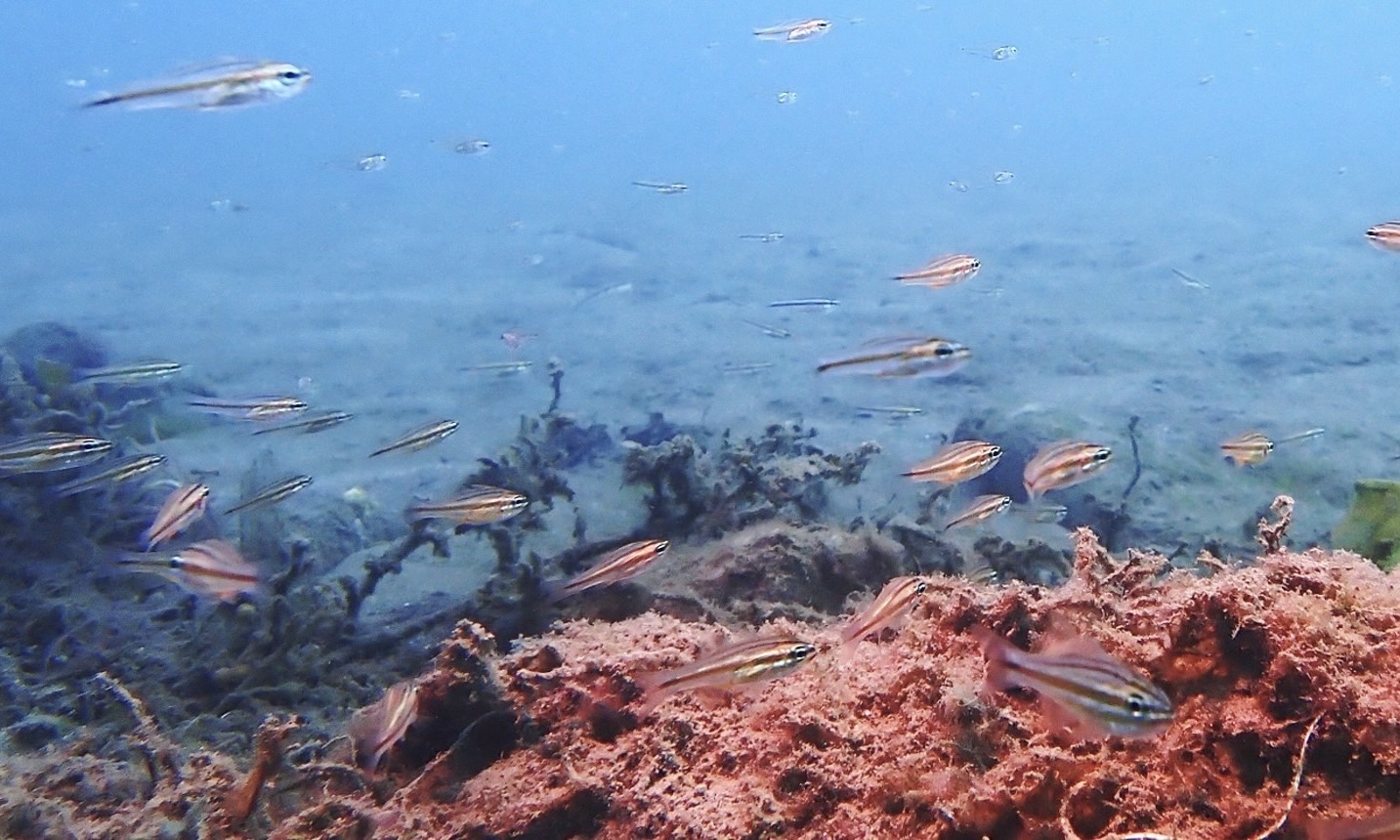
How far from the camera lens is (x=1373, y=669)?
2326 millimetres

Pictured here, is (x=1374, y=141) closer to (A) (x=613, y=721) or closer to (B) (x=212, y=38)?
(A) (x=613, y=721)

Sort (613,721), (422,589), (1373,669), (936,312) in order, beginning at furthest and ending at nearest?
(936,312), (422,589), (613,721), (1373,669)

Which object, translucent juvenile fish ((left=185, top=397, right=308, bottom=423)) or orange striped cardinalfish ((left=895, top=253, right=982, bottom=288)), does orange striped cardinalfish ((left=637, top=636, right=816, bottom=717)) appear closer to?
orange striped cardinalfish ((left=895, top=253, right=982, bottom=288))

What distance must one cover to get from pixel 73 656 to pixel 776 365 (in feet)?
36.6

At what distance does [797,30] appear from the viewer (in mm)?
10320

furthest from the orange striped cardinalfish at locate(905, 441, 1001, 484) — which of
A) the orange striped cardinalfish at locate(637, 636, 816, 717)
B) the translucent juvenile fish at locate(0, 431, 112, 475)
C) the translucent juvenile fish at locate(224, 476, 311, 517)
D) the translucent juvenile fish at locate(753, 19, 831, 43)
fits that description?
the translucent juvenile fish at locate(753, 19, 831, 43)

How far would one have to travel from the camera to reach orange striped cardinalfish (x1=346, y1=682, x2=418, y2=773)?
3338mm

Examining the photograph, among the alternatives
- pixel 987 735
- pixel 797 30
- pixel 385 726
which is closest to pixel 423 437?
pixel 385 726

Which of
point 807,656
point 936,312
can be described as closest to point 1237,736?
point 807,656

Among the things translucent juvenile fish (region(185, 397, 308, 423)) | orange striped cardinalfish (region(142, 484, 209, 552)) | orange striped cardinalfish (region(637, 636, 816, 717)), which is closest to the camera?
orange striped cardinalfish (region(637, 636, 816, 717))

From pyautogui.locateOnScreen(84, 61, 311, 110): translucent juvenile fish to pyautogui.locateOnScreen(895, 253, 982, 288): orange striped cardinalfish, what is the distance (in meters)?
4.54

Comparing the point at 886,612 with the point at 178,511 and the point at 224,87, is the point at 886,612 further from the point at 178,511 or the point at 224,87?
the point at 178,511

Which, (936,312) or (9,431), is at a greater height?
(9,431)

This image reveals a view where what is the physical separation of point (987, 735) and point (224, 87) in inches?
194
